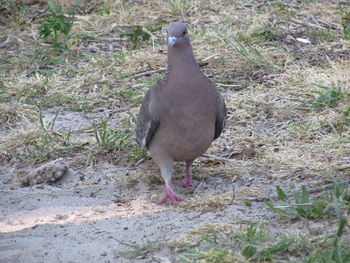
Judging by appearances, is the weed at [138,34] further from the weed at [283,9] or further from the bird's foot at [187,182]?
the bird's foot at [187,182]

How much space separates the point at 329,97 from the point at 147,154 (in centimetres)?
160

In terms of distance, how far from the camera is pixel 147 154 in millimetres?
5590

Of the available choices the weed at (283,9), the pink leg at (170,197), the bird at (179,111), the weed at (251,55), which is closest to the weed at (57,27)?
the weed at (251,55)

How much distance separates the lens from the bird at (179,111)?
4.64m

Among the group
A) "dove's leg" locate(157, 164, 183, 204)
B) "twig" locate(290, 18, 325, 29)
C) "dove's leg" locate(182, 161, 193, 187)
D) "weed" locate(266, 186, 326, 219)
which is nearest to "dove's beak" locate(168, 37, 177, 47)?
"dove's leg" locate(157, 164, 183, 204)

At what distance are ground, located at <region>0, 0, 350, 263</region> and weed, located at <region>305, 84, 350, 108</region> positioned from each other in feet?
0.04

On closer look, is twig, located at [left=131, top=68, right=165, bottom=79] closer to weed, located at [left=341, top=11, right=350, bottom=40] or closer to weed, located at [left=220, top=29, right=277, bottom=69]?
weed, located at [left=220, top=29, right=277, bottom=69]

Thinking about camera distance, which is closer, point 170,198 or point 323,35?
point 170,198

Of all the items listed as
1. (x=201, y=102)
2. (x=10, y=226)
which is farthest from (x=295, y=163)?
(x=10, y=226)

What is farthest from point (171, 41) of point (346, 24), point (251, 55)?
point (346, 24)

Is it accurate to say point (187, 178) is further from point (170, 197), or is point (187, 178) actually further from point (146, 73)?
point (146, 73)

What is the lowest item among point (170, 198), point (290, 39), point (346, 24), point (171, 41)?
point (290, 39)

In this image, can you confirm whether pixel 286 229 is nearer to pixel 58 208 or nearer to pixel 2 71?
pixel 58 208

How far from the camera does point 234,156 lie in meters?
5.63
